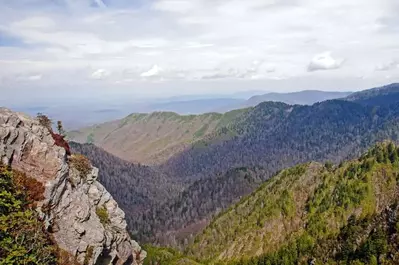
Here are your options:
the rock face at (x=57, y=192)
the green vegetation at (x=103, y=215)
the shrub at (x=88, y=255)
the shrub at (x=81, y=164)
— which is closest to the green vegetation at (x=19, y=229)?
the rock face at (x=57, y=192)

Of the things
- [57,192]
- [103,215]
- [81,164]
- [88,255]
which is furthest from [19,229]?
[81,164]

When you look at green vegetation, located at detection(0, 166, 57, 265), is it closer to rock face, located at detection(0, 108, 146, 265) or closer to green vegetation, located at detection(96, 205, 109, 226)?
rock face, located at detection(0, 108, 146, 265)

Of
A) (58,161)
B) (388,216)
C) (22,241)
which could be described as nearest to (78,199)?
(58,161)

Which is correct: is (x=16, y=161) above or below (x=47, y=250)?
above

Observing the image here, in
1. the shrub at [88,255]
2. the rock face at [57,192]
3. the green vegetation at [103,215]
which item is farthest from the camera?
the green vegetation at [103,215]

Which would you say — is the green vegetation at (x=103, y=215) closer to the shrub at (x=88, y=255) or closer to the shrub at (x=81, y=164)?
the shrub at (x=81, y=164)

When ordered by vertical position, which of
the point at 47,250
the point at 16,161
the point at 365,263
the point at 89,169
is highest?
the point at 16,161

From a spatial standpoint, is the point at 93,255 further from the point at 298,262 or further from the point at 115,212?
the point at 298,262
